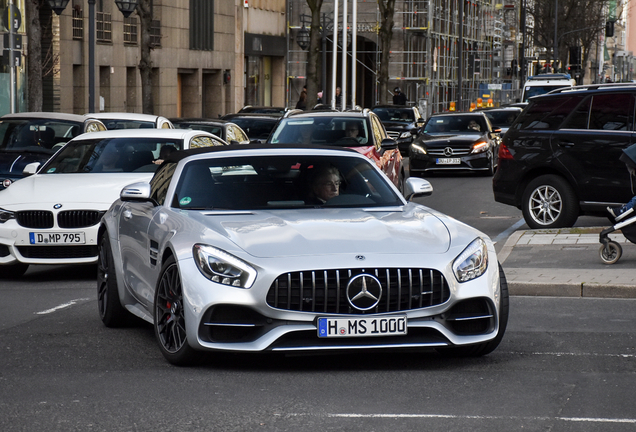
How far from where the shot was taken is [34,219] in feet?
39.1

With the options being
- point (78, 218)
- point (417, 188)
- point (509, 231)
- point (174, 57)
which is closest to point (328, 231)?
point (417, 188)

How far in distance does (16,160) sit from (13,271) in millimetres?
4975

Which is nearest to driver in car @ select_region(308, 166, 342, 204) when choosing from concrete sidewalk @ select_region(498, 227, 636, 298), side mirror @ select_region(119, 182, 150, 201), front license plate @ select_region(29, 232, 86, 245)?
side mirror @ select_region(119, 182, 150, 201)

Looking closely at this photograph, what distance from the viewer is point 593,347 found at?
7.98 m

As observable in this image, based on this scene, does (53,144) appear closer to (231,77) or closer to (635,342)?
(635,342)

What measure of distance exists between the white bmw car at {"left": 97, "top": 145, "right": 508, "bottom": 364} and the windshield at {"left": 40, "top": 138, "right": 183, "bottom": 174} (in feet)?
17.2

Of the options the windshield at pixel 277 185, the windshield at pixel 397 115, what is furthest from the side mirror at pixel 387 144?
the windshield at pixel 397 115

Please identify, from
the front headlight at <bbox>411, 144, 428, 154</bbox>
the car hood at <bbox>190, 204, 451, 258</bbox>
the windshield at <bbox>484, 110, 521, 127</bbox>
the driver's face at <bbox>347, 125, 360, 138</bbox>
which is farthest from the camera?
the windshield at <bbox>484, 110, 521, 127</bbox>

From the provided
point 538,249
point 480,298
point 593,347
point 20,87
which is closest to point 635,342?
point 593,347

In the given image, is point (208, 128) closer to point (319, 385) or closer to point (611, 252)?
point (611, 252)

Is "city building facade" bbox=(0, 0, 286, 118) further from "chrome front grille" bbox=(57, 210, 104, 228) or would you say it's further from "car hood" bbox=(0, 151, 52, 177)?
"chrome front grille" bbox=(57, 210, 104, 228)

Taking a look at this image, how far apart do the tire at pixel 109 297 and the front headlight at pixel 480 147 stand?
20701 mm

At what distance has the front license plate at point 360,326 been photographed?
6844 mm

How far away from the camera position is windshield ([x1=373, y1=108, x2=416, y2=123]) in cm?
3981
